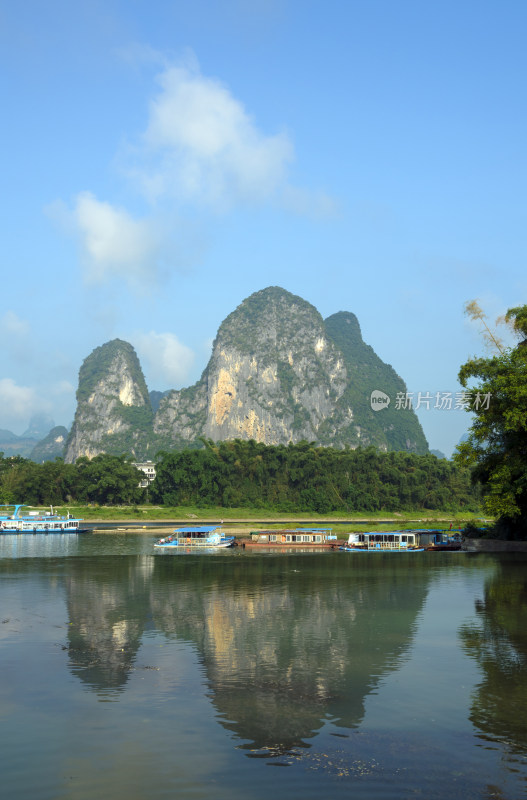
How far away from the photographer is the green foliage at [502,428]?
50.3m

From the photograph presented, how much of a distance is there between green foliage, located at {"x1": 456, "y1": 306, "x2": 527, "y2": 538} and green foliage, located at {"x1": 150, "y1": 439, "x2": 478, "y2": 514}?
63488mm

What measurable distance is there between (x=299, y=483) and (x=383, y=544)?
58.3 m

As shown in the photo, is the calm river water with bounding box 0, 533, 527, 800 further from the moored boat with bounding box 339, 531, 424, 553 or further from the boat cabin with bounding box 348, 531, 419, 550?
the boat cabin with bounding box 348, 531, 419, 550

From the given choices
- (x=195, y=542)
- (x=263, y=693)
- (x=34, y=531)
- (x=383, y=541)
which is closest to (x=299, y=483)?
(x=34, y=531)

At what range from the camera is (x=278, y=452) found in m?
126

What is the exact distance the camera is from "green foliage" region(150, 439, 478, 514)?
11988cm

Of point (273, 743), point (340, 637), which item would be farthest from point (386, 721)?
point (340, 637)

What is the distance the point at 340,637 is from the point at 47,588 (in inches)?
759

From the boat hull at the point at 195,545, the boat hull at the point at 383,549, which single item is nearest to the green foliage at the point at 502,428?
the boat hull at the point at 383,549

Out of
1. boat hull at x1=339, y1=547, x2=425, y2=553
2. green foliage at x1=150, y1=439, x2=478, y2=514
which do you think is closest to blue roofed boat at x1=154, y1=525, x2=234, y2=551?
boat hull at x1=339, y1=547, x2=425, y2=553

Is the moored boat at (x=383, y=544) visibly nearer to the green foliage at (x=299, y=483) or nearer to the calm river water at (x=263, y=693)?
the calm river water at (x=263, y=693)

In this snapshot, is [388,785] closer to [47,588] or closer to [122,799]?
[122,799]

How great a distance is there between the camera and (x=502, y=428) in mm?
53312

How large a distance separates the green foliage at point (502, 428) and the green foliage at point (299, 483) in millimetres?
63488
